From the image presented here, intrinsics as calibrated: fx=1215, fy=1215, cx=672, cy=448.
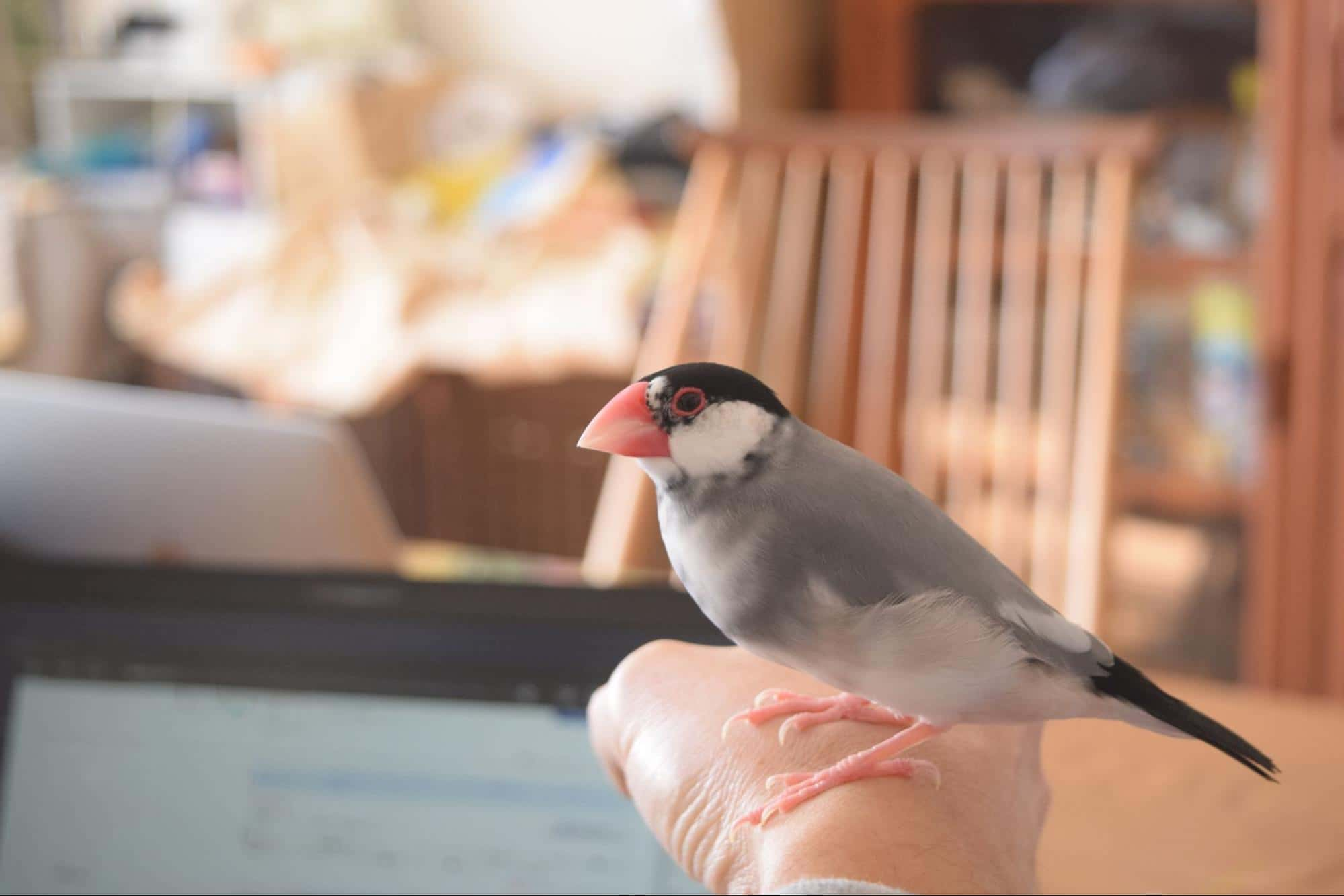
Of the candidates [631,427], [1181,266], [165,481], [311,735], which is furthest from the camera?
[1181,266]

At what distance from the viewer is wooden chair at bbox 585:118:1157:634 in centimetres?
99

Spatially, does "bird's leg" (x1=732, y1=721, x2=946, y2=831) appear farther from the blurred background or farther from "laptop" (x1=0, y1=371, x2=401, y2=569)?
"laptop" (x1=0, y1=371, x2=401, y2=569)

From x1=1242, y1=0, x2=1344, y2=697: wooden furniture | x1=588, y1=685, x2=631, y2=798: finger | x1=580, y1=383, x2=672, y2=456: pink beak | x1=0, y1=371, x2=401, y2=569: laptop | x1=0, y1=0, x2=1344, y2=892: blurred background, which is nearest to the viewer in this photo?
x1=580, y1=383, x2=672, y2=456: pink beak

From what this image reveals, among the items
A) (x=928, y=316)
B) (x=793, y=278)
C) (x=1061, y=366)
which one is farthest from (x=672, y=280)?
(x=1061, y=366)

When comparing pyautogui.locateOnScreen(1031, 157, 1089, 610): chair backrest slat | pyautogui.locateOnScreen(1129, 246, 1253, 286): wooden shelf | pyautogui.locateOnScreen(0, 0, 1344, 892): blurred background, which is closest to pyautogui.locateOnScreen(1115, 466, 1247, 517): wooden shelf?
pyautogui.locateOnScreen(0, 0, 1344, 892): blurred background

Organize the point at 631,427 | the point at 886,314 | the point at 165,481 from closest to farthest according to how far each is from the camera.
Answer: the point at 631,427 → the point at 165,481 → the point at 886,314

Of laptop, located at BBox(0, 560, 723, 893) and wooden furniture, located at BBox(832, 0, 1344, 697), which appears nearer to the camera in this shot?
laptop, located at BBox(0, 560, 723, 893)

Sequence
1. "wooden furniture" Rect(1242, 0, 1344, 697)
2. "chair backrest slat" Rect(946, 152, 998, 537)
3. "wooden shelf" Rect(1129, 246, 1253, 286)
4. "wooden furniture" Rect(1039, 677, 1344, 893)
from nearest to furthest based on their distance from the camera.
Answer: "wooden furniture" Rect(1039, 677, 1344, 893)
"chair backrest slat" Rect(946, 152, 998, 537)
"wooden furniture" Rect(1242, 0, 1344, 697)
"wooden shelf" Rect(1129, 246, 1253, 286)

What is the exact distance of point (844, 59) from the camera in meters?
1.54

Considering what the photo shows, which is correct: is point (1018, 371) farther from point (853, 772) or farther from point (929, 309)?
point (853, 772)

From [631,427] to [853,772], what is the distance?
0.09m

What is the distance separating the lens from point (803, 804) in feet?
0.81

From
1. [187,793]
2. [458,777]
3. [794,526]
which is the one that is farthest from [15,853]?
[794,526]

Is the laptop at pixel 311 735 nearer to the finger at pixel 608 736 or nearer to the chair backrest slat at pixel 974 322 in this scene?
the finger at pixel 608 736
